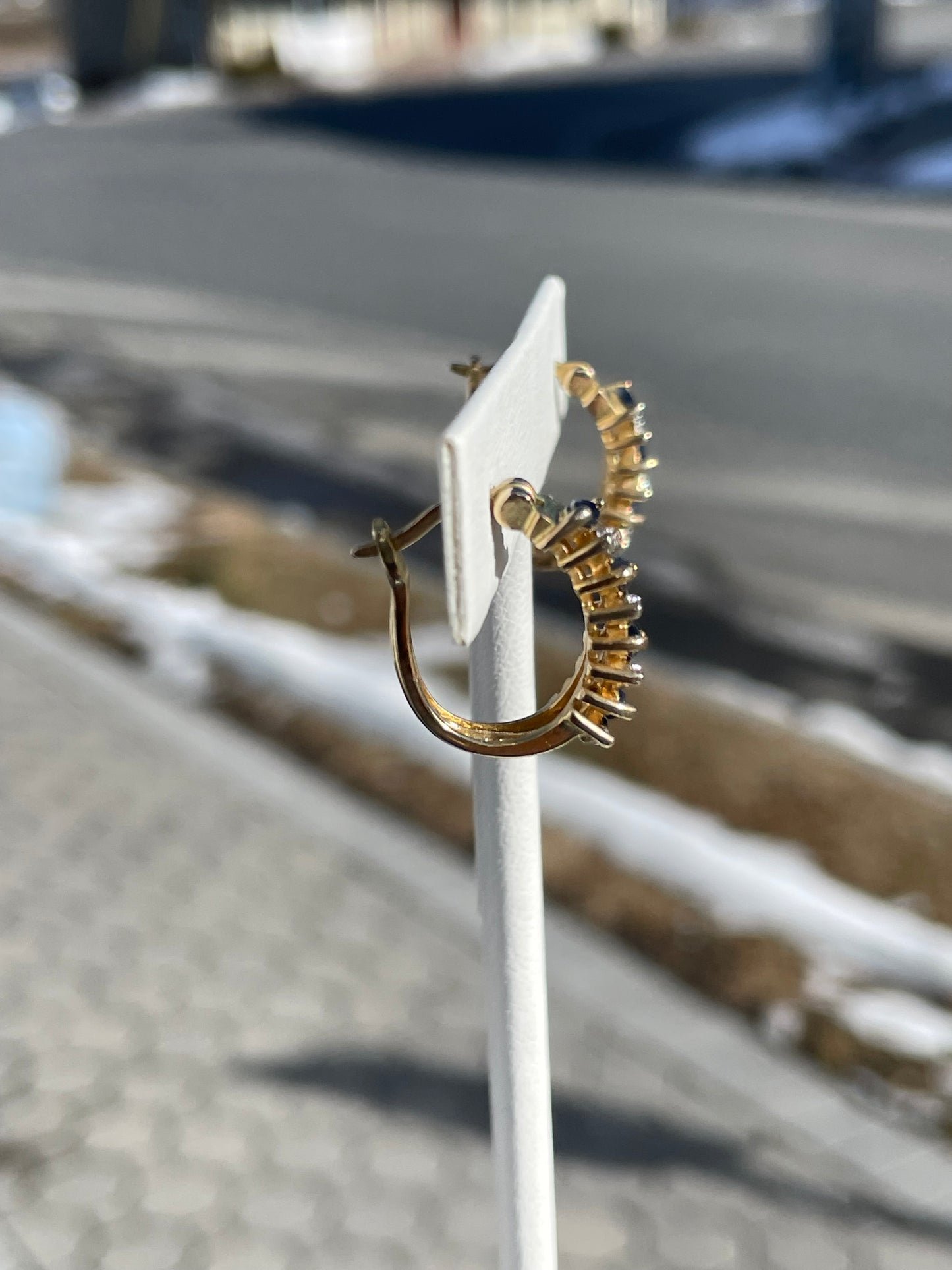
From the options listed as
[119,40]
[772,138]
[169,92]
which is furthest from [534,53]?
[772,138]

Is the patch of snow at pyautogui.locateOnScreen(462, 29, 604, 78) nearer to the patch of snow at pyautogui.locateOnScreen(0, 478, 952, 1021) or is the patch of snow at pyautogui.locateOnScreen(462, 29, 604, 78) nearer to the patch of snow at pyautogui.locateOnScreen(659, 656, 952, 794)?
the patch of snow at pyautogui.locateOnScreen(0, 478, 952, 1021)

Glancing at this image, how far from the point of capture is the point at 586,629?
4.81 feet

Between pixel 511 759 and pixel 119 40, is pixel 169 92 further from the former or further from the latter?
pixel 511 759

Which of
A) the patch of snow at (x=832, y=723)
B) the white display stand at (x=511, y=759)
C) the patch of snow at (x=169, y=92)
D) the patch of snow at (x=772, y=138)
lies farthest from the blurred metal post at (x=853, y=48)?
the white display stand at (x=511, y=759)

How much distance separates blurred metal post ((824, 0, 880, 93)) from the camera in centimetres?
2048

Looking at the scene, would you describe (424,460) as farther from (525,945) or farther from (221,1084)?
(525,945)

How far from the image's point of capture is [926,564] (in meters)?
6.35

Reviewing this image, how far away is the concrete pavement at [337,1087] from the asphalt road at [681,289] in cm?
269

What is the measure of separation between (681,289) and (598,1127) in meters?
10.2

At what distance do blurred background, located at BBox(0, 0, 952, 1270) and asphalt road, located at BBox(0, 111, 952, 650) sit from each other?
0.05 meters

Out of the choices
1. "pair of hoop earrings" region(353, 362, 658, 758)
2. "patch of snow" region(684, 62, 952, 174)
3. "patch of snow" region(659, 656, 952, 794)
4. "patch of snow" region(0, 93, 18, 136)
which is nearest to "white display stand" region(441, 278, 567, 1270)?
"pair of hoop earrings" region(353, 362, 658, 758)

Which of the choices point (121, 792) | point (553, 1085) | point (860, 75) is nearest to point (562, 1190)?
point (553, 1085)

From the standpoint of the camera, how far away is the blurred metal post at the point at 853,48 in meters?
20.5

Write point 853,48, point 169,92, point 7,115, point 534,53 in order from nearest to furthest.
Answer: point 853,48 < point 7,115 < point 169,92 < point 534,53
